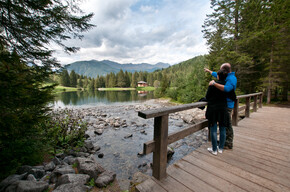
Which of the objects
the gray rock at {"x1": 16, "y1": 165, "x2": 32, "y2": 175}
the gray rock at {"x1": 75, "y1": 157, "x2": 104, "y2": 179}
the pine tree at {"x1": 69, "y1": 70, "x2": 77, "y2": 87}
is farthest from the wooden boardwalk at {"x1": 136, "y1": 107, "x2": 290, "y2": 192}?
the pine tree at {"x1": 69, "y1": 70, "x2": 77, "y2": 87}

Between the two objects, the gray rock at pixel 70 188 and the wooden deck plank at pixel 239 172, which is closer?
the wooden deck plank at pixel 239 172

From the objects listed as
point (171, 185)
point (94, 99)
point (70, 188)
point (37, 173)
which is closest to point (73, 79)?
point (94, 99)

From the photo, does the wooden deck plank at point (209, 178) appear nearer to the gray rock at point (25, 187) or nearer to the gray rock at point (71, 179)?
the gray rock at point (71, 179)

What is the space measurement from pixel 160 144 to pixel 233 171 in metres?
1.49

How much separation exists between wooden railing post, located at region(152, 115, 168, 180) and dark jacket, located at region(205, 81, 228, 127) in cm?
126

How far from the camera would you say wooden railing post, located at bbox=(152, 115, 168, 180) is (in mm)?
1889

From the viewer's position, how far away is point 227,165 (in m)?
2.34

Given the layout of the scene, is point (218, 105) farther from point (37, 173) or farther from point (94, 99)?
point (94, 99)

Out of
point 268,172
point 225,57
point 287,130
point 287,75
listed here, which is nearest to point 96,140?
point 268,172

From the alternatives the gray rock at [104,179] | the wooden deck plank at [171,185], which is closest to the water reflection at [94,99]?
the gray rock at [104,179]

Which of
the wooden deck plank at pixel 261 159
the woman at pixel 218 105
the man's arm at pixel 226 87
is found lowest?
the wooden deck plank at pixel 261 159

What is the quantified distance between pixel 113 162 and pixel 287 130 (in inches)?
264

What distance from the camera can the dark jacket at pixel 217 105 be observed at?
8.07 feet

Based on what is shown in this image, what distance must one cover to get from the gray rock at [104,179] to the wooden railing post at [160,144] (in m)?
1.77
